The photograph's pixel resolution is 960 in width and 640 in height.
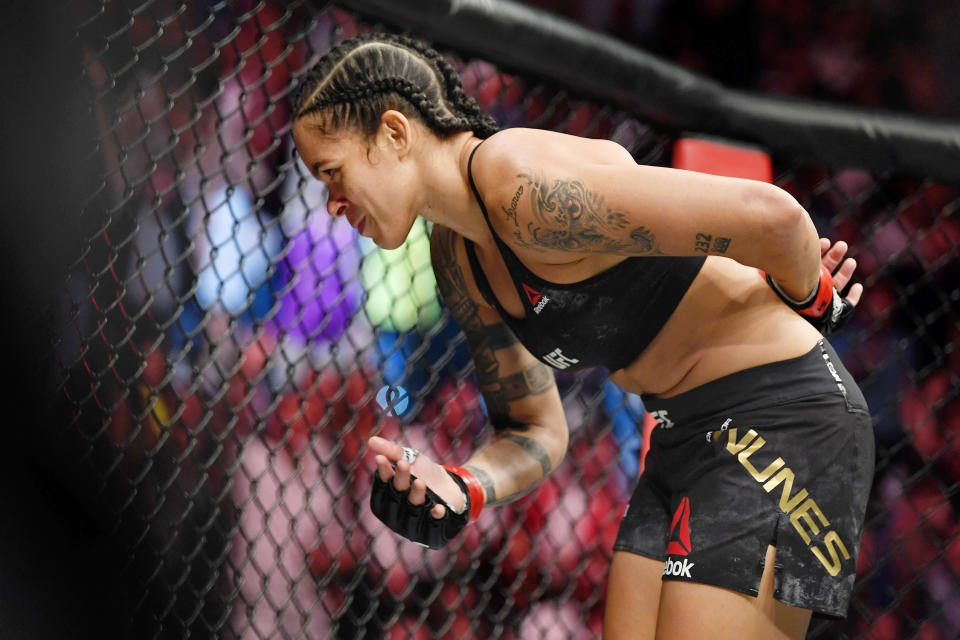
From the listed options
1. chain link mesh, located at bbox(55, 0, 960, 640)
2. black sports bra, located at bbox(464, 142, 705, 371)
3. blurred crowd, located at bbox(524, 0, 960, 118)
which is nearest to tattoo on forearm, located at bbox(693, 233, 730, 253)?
black sports bra, located at bbox(464, 142, 705, 371)

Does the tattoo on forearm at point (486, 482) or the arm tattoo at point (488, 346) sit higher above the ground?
the arm tattoo at point (488, 346)

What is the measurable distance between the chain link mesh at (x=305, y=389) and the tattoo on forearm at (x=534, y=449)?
625 millimetres

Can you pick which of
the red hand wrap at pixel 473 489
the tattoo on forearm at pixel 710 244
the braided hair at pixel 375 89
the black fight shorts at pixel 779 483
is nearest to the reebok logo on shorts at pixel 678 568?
the black fight shorts at pixel 779 483

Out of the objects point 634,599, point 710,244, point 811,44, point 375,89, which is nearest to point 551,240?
point 710,244

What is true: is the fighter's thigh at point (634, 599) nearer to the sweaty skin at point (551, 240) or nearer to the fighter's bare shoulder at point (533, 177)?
the sweaty skin at point (551, 240)

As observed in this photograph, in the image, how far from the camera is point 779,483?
3.23ft

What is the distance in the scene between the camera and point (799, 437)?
996mm

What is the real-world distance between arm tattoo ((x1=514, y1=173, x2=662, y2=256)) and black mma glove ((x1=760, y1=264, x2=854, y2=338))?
218 mm

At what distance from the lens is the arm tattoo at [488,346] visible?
4.02 feet

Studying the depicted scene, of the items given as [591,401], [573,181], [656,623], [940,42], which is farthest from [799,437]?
[940,42]

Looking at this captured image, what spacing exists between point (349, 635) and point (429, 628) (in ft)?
0.80

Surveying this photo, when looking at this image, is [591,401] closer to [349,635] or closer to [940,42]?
[349,635]

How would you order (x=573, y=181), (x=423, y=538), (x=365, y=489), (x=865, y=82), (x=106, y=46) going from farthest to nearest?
(x=865, y=82) < (x=365, y=489) < (x=106, y=46) < (x=423, y=538) < (x=573, y=181)

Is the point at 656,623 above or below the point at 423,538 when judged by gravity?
below
